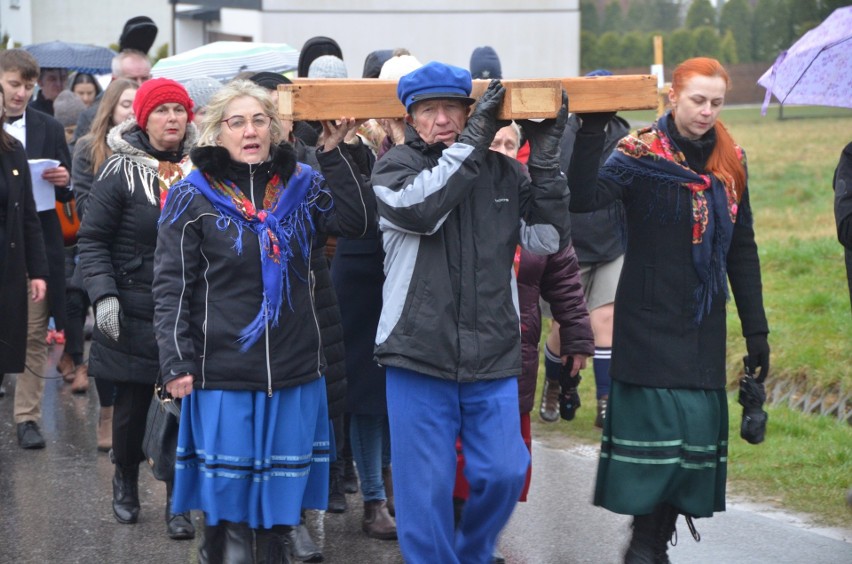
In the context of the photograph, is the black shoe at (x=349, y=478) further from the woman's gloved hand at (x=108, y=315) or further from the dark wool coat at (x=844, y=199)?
the dark wool coat at (x=844, y=199)

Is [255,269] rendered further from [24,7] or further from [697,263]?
[24,7]

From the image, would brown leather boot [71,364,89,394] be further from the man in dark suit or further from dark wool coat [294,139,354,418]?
dark wool coat [294,139,354,418]

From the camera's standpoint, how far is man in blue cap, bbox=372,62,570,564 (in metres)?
4.39

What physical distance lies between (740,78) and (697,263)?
1804 inches

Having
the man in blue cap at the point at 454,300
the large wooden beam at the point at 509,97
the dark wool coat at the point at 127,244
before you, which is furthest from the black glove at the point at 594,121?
the dark wool coat at the point at 127,244

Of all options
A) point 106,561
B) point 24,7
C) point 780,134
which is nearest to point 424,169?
point 106,561

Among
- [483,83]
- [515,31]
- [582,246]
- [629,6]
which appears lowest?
[582,246]

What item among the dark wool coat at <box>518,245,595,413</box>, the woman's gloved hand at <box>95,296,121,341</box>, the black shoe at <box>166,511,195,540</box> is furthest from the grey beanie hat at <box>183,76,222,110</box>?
the dark wool coat at <box>518,245,595,413</box>

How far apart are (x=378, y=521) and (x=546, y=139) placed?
2.14m

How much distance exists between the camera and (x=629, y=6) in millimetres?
52031

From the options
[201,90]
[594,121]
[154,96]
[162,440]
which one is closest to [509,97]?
[594,121]

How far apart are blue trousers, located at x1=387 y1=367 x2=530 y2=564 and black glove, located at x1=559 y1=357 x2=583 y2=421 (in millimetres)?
1089

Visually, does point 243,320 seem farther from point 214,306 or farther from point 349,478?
point 349,478

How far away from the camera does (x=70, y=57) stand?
13227 mm
